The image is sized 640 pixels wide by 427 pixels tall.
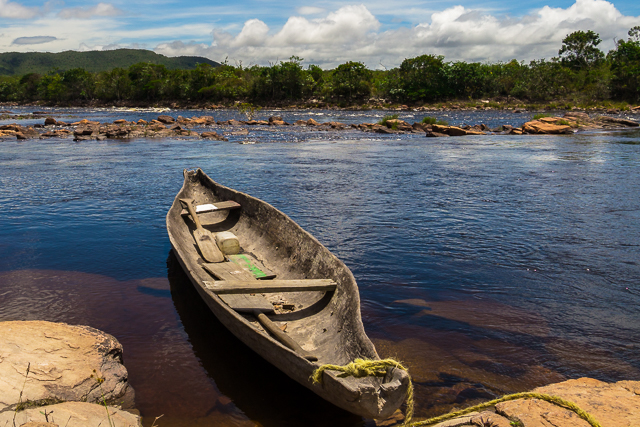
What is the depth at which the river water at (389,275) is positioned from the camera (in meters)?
4.75

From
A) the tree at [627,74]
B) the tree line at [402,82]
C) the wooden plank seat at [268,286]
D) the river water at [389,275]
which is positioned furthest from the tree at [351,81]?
the wooden plank seat at [268,286]

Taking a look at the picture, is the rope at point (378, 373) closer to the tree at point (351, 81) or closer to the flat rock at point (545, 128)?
the flat rock at point (545, 128)

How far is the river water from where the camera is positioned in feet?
15.6

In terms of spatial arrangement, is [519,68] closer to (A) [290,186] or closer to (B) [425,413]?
(A) [290,186]

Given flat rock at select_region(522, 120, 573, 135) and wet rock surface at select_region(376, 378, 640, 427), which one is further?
flat rock at select_region(522, 120, 573, 135)

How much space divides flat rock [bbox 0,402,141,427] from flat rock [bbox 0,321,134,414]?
0.12 metres

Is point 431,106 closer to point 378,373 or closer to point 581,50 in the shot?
point 581,50

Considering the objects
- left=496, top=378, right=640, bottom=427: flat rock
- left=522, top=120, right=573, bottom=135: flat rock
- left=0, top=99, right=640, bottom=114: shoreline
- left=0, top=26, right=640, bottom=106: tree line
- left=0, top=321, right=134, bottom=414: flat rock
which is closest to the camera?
left=496, top=378, right=640, bottom=427: flat rock

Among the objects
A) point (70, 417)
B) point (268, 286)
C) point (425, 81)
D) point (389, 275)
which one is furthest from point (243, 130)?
point (425, 81)

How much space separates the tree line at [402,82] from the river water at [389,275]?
58160mm

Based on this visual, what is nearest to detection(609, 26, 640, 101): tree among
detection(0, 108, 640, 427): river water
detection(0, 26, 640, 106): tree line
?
detection(0, 26, 640, 106): tree line

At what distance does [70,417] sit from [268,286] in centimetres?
246

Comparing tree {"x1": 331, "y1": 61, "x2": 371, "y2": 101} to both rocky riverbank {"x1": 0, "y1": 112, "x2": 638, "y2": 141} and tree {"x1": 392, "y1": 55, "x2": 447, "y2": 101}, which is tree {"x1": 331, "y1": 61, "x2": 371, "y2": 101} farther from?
rocky riverbank {"x1": 0, "y1": 112, "x2": 638, "y2": 141}

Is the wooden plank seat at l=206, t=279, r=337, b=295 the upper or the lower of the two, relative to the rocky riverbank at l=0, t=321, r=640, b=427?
upper
